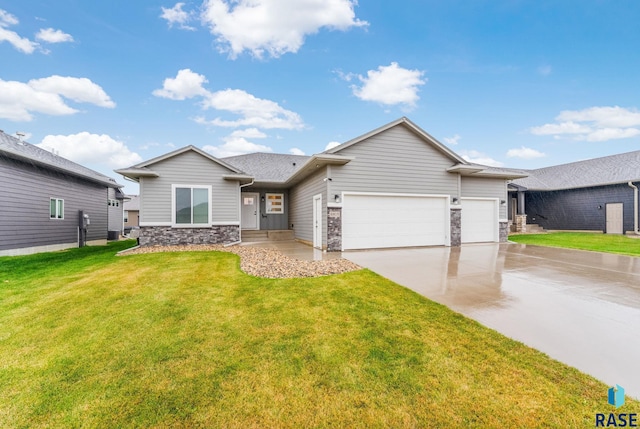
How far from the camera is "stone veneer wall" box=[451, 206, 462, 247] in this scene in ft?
36.4

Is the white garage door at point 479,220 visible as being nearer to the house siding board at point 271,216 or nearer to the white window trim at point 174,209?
the house siding board at point 271,216

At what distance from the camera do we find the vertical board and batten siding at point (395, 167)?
985 cm

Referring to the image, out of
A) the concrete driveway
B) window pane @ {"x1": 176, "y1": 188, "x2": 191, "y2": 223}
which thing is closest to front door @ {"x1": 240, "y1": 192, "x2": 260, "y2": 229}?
window pane @ {"x1": 176, "y1": 188, "x2": 191, "y2": 223}

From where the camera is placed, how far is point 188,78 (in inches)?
640

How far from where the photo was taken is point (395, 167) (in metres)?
10.4

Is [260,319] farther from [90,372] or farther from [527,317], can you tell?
[527,317]

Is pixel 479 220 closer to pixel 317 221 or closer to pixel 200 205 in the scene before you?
pixel 317 221

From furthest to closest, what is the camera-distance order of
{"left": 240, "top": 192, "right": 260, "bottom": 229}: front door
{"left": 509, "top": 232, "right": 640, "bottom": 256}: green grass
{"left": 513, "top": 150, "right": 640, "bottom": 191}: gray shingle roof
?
{"left": 513, "top": 150, "right": 640, "bottom": 191}: gray shingle roof
{"left": 240, "top": 192, "right": 260, "bottom": 229}: front door
{"left": 509, "top": 232, "right": 640, "bottom": 256}: green grass

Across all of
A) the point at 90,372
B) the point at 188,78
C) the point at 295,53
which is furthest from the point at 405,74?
the point at 90,372

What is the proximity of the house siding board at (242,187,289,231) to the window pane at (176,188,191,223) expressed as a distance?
4.24m

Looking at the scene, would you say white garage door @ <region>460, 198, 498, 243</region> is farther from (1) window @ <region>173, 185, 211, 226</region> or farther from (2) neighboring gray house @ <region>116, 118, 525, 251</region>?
(1) window @ <region>173, 185, 211, 226</region>

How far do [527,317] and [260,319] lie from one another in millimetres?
3639

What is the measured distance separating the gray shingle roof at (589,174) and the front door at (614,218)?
5.07 ft

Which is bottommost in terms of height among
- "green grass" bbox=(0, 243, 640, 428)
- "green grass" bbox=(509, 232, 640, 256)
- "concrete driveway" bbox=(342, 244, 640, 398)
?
"green grass" bbox=(0, 243, 640, 428)
